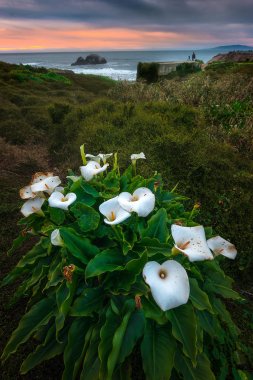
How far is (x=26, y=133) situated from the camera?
8.10 m

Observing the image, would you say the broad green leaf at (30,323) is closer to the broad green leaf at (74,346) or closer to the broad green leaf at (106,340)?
the broad green leaf at (74,346)

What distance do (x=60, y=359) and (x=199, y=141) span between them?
14.8 ft

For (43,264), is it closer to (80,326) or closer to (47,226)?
(47,226)

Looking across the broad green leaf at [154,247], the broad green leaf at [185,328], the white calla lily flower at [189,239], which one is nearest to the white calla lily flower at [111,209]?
the broad green leaf at [154,247]

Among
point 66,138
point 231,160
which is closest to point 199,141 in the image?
point 231,160

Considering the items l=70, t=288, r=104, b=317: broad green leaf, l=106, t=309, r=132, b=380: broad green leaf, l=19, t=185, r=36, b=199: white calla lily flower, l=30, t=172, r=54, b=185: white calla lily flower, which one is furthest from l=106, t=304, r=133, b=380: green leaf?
l=30, t=172, r=54, b=185: white calla lily flower

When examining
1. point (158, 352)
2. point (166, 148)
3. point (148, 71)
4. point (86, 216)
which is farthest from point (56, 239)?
point (148, 71)

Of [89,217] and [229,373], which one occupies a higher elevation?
[89,217]

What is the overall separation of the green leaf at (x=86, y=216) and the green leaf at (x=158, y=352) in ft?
2.27

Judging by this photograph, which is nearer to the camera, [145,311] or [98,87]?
[145,311]

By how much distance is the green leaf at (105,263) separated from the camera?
1.85 metres

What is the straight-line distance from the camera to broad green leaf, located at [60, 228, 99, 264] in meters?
1.97

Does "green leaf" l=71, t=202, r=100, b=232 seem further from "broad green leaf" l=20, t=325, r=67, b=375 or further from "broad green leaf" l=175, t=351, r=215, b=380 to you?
"broad green leaf" l=175, t=351, r=215, b=380

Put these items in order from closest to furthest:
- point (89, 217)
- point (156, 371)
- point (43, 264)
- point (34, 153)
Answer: point (156, 371), point (89, 217), point (43, 264), point (34, 153)
